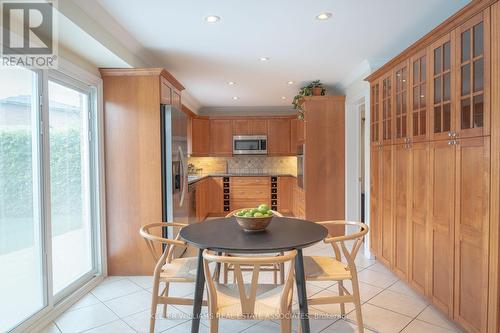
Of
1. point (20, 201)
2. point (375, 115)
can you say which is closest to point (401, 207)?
point (375, 115)

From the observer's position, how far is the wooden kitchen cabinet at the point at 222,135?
7527 mm

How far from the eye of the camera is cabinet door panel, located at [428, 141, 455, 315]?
7.62 ft

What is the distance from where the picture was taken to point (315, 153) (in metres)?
5.09

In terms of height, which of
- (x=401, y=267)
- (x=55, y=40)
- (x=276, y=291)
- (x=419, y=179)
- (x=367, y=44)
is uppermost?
(x=367, y=44)

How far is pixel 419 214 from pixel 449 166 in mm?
632

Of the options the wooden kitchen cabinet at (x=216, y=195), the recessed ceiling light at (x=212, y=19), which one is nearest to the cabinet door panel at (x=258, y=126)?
the wooden kitchen cabinet at (x=216, y=195)

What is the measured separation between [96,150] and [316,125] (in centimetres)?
318

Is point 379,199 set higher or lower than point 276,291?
higher

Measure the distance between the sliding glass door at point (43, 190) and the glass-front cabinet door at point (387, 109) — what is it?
3.07 metres

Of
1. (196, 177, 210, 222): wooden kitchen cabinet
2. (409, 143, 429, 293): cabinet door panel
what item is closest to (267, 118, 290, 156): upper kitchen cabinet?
(196, 177, 210, 222): wooden kitchen cabinet

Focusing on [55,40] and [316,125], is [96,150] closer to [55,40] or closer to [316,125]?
[55,40]

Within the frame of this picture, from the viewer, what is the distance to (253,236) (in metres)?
2.14

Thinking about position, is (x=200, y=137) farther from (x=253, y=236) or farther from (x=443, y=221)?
(x=443, y=221)

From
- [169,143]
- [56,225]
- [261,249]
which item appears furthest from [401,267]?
[56,225]
